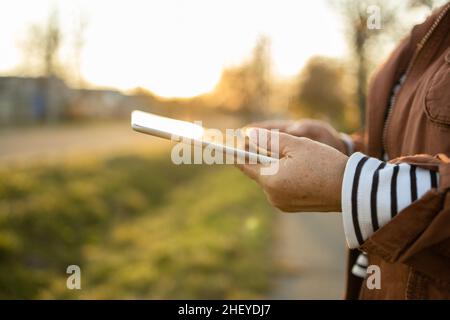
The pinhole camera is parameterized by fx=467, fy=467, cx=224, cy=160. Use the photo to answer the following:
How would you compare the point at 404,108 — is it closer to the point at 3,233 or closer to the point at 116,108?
the point at 3,233

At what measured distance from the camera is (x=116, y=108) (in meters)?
46.8

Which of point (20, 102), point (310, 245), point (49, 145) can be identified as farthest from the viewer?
point (20, 102)

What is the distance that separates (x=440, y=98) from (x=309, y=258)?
13.9 feet

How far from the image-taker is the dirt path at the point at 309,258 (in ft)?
14.2

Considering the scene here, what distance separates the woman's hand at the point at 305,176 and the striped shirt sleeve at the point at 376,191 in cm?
6

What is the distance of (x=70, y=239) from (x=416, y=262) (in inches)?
214

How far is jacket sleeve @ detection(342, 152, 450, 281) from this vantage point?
1.14 meters

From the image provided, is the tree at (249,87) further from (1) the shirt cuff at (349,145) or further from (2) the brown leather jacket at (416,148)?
(2) the brown leather jacket at (416,148)

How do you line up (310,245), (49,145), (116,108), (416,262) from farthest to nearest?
(116,108) < (49,145) < (310,245) < (416,262)

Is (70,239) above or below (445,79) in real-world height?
below

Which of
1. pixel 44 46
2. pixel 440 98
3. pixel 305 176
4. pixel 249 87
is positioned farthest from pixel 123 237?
pixel 44 46

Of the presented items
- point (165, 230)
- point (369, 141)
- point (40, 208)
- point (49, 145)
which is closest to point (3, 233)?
point (40, 208)

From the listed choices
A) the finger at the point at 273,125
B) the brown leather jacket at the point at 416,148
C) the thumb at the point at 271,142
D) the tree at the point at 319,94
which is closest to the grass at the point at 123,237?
the finger at the point at 273,125

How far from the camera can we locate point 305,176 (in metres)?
1.29
